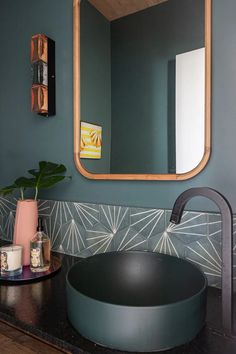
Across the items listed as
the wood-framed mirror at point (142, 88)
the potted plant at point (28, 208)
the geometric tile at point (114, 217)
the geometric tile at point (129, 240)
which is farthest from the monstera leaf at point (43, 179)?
the geometric tile at point (129, 240)

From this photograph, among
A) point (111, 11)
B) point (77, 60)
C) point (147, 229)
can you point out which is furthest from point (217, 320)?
point (111, 11)

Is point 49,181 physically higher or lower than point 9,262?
higher

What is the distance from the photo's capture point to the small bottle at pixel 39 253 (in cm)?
97

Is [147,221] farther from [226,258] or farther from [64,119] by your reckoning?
[64,119]

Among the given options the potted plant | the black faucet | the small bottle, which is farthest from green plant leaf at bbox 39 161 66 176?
the black faucet

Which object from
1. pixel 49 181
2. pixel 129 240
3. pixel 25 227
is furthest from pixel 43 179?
pixel 129 240

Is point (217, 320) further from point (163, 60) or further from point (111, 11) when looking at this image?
point (111, 11)

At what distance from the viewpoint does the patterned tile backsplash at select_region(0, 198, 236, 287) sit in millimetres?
855

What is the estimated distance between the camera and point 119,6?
41.4 inches

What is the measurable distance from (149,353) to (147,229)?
0.47 metres

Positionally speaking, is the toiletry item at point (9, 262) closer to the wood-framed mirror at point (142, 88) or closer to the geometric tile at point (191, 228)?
the wood-framed mirror at point (142, 88)

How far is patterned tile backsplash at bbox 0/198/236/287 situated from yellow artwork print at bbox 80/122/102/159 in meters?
0.23

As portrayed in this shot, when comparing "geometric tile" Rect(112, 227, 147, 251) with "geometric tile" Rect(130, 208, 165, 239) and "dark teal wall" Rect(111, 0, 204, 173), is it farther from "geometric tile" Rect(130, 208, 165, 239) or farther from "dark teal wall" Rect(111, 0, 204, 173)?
"dark teal wall" Rect(111, 0, 204, 173)

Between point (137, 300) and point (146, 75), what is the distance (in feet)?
2.73
